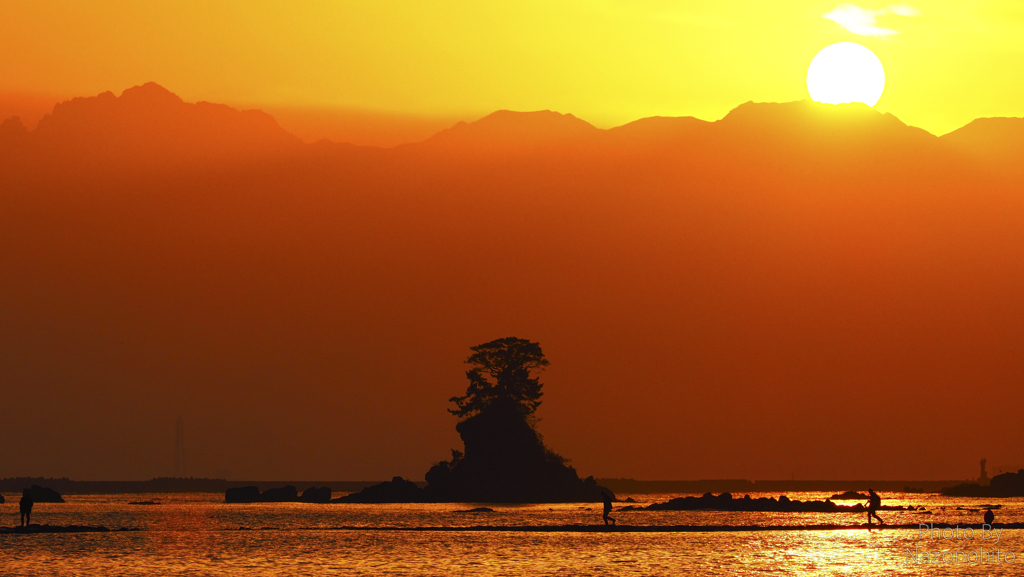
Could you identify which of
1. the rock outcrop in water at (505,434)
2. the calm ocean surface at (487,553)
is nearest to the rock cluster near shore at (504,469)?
the rock outcrop in water at (505,434)

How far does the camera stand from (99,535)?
8844cm

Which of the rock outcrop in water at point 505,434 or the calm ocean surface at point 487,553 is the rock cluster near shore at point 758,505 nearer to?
the rock outcrop in water at point 505,434

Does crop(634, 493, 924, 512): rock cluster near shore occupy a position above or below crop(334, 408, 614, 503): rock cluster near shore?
below

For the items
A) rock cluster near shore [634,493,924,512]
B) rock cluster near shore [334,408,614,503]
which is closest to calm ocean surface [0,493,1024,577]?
A: rock cluster near shore [634,493,924,512]

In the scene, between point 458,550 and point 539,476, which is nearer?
point 458,550

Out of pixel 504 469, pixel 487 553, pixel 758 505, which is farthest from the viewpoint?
pixel 504 469

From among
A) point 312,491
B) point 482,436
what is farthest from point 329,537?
point 312,491

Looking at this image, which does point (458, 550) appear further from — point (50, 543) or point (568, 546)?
point (50, 543)

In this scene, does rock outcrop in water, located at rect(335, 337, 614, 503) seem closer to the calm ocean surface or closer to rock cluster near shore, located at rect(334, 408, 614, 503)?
rock cluster near shore, located at rect(334, 408, 614, 503)

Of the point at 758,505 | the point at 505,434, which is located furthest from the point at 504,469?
the point at 758,505

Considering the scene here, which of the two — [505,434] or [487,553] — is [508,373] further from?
[487,553]

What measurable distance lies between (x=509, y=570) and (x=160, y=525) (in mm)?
64840

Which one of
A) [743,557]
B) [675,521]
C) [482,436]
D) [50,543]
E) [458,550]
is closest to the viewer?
[743,557]

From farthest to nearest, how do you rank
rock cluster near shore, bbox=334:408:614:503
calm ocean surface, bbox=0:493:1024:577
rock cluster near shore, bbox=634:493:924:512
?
rock cluster near shore, bbox=334:408:614:503, rock cluster near shore, bbox=634:493:924:512, calm ocean surface, bbox=0:493:1024:577
